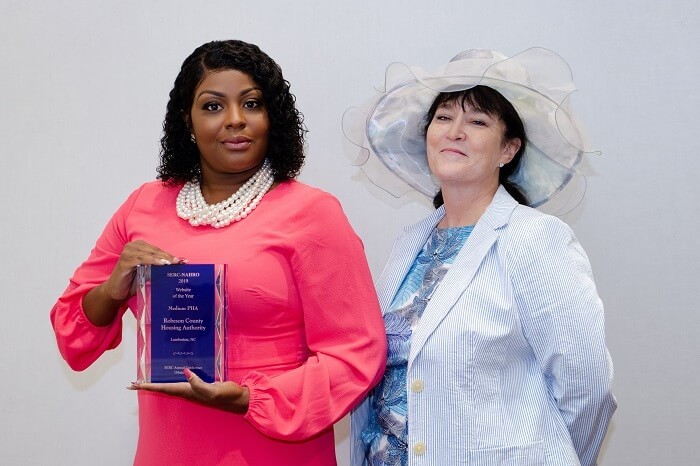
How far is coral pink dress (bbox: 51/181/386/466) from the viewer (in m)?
1.63

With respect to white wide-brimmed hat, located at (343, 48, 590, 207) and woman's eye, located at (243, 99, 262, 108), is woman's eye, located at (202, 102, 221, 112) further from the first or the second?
white wide-brimmed hat, located at (343, 48, 590, 207)

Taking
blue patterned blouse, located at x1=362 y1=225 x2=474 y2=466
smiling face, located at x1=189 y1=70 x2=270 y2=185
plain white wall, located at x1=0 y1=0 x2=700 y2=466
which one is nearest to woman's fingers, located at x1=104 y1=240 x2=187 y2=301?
smiling face, located at x1=189 y1=70 x2=270 y2=185

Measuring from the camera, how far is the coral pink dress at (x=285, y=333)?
5.36 feet

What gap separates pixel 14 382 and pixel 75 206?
574 mm

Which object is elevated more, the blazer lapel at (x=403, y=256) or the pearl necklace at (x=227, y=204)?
the pearl necklace at (x=227, y=204)

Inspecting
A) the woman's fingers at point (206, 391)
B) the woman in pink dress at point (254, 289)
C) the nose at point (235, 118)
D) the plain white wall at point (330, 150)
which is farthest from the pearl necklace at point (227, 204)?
the plain white wall at point (330, 150)

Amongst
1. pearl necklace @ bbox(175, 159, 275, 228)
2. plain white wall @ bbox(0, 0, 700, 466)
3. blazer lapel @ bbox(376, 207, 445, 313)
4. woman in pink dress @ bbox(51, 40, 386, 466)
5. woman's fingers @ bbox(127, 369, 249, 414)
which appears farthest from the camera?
plain white wall @ bbox(0, 0, 700, 466)

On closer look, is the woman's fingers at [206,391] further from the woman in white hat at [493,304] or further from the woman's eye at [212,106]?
the woman's eye at [212,106]

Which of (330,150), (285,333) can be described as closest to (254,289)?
(285,333)

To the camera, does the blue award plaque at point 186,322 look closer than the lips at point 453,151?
Yes

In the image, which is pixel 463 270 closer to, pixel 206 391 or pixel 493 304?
pixel 493 304

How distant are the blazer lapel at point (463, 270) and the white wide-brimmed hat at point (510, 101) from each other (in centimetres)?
19

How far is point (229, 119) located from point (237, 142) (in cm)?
5

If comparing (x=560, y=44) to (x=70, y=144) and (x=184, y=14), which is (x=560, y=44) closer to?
(x=184, y=14)
